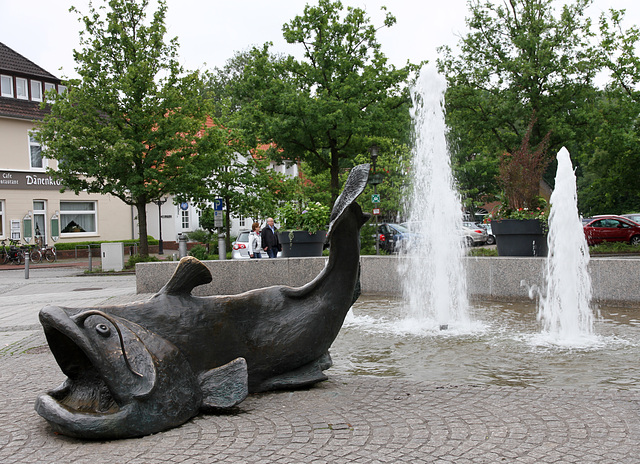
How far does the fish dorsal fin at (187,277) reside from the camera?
423 cm

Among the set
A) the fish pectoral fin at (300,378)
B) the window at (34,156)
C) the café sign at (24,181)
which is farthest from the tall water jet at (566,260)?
the window at (34,156)

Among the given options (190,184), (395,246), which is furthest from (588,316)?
(190,184)

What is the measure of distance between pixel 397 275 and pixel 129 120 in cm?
1586

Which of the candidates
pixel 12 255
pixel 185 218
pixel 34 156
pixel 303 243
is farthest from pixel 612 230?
pixel 185 218

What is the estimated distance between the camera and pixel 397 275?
1140cm

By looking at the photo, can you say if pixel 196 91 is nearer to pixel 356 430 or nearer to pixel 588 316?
pixel 588 316

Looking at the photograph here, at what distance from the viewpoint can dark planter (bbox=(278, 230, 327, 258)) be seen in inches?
502

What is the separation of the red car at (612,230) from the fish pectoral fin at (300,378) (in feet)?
79.9

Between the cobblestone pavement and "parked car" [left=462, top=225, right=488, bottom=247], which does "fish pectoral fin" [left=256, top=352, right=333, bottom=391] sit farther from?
"parked car" [left=462, top=225, right=488, bottom=247]

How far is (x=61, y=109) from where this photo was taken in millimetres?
22828

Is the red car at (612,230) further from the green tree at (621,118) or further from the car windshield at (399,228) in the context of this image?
the car windshield at (399,228)

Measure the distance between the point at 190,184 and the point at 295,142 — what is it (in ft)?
18.6

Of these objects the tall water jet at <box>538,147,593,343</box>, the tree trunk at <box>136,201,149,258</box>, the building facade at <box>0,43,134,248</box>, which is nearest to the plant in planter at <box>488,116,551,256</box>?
the tall water jet at <box>538,147,593,343</box>

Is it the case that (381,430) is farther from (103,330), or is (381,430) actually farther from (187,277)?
(103,330)
